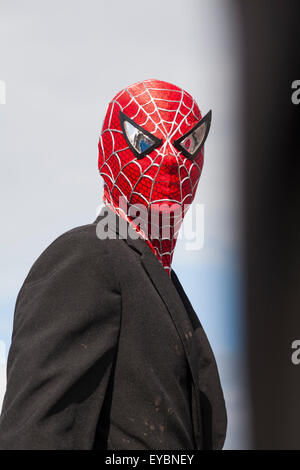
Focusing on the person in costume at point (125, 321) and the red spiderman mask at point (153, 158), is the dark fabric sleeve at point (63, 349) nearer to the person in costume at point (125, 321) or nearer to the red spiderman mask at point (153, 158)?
the person in costume at point (125, 321)

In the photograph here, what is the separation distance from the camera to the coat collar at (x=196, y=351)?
195 cm

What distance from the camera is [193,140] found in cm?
215

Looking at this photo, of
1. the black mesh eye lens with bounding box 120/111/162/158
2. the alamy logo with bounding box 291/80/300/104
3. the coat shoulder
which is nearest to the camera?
the coat shoulder

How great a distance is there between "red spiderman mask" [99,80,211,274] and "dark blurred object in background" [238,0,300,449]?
1565 millimetres

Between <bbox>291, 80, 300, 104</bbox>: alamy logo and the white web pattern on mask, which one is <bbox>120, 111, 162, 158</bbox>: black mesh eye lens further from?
<bbox>291, 80, 300, 104</bbox>: alamy logo

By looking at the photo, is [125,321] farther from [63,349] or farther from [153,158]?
[153,158]

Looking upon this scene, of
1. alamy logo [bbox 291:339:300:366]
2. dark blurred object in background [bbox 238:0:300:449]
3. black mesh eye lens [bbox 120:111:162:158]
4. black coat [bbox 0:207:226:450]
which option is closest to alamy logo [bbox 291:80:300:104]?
dark blurred object in background [bbox 238:0:300:449]

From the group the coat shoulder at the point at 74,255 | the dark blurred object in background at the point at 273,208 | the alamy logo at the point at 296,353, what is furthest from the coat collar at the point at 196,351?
the dark blurred object in background at the point at 273,208

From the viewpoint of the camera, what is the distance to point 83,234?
188cm

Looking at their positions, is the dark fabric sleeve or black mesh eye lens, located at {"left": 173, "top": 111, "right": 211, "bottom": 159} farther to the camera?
black mesh eye lens, located at {"left": 173, "top": 111, "right": 211, "bottom": 159}

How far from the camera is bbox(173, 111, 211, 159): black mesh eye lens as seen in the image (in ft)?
6.91

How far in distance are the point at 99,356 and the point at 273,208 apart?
223 cm
